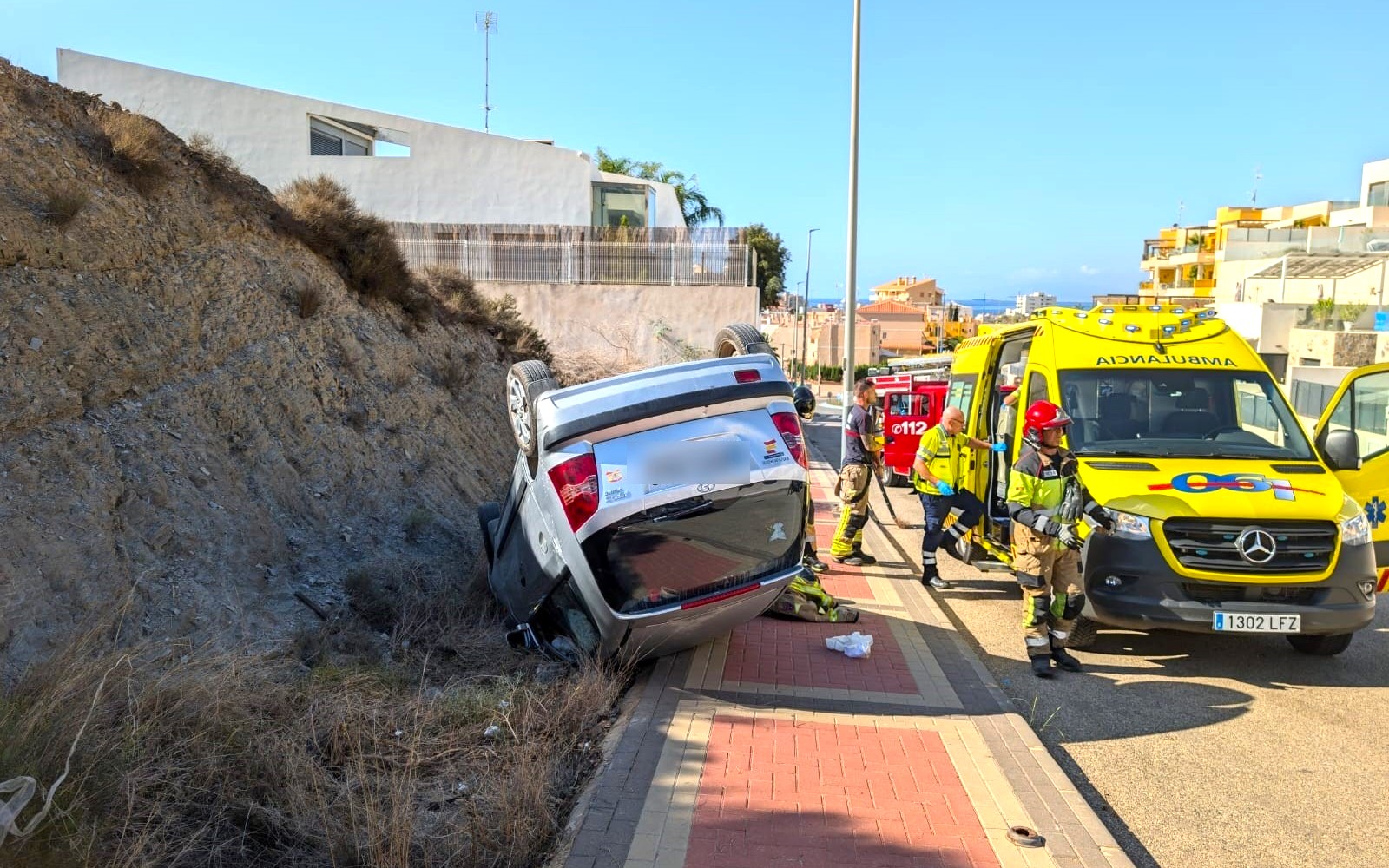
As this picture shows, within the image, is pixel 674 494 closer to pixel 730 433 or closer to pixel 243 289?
pixel 730 433

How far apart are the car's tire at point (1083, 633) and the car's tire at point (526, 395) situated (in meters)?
4.28

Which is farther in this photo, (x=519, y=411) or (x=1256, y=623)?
(x=1256, y=623)

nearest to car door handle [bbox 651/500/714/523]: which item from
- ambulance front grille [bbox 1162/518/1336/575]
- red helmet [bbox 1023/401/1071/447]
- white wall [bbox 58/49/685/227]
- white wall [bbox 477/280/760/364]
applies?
red helmet [bbox 1023/401/1071/447]

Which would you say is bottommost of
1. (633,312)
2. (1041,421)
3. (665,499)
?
(665,499)

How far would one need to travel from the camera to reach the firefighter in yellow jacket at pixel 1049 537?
7195 millimetres

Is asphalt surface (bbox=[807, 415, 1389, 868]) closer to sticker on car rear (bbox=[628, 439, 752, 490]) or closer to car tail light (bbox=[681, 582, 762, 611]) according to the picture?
car tail light (bbox=[681, 582, 762, 611])

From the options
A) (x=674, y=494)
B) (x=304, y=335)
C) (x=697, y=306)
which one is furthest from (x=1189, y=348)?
(x=697, y=306)

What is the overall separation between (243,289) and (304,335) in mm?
713

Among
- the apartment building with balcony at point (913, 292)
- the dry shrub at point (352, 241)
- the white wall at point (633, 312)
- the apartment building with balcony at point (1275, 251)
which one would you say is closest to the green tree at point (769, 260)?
the apartment building with balcony at point (1275, 251)

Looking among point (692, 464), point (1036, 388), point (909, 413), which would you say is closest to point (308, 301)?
point (692, 464)

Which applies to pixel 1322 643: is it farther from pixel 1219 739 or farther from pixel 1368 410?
pixel 1219 739

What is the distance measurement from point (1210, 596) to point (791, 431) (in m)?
3.43

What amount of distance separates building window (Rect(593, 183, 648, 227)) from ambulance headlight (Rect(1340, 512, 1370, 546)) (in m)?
26.1

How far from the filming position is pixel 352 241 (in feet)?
38.8
